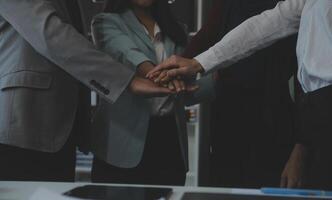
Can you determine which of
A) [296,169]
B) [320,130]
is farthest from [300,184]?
[320,130]

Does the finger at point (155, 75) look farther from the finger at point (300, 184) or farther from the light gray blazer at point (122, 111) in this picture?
the finger at point (300, 184)

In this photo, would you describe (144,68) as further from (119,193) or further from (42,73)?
(119,193)

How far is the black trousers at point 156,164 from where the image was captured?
4.95 ft

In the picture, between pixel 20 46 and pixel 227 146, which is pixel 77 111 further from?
pixel 227 146

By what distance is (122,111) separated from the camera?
4.87ft

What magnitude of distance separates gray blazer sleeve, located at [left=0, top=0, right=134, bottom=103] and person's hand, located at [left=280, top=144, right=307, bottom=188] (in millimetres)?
528

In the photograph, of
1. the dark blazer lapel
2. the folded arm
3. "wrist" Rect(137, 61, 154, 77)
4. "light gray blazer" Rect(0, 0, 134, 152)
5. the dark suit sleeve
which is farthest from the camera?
the dark suit sleeve

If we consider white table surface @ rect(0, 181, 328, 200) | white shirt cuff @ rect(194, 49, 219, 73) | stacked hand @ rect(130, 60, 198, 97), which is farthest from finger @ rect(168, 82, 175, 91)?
white table surface @ rect(0, 181, 328, 200)

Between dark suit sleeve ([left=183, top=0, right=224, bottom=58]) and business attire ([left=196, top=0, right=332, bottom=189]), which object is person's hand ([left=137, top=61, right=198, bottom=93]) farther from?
business attire ([left=196, top=0, right=332, bottom=189])

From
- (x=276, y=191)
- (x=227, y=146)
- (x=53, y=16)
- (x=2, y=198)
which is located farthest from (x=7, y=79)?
(x=227, y=146)

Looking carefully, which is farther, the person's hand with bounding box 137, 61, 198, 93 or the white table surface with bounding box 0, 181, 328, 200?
the person's hand with bounding box 137, 61, 198, 93

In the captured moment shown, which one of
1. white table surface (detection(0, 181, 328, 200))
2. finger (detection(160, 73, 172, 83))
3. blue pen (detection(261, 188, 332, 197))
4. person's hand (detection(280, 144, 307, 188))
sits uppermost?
finger (detection(160, 73, 172, 83))

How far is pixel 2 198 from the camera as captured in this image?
727mm

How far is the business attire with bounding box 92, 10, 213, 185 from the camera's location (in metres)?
1.46
